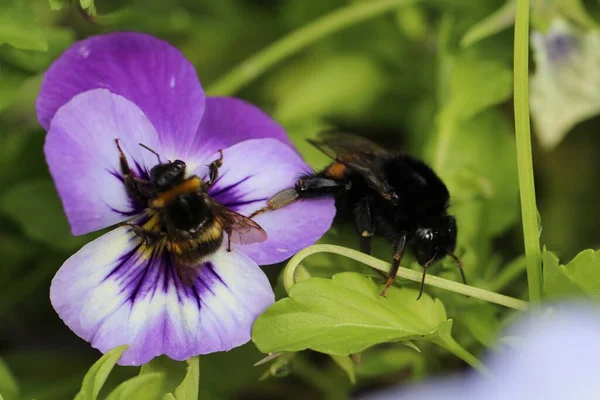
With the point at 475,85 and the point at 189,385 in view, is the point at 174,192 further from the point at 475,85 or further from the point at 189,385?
the point at 475,85

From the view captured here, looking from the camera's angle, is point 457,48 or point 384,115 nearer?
point 457,48

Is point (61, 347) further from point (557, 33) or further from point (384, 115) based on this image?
point (557, 33)

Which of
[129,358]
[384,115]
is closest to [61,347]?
[129,358]

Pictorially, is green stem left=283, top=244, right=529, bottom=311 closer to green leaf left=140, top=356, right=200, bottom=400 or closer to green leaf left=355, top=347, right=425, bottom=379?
green leaf left=140, top=356, right=200, bottom=400

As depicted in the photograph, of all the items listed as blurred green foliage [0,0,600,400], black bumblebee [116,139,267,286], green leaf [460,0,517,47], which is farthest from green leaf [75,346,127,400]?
green leaf [460,0,517,47]

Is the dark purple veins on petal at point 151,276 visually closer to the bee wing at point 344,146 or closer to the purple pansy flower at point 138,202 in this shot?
the purple pansy flower at point 138,202

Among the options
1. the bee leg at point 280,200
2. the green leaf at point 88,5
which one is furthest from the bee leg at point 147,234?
the green leaf at point 88,5

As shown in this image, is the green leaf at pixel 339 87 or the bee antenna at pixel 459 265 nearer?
the bee antenna at pixel 459 265
